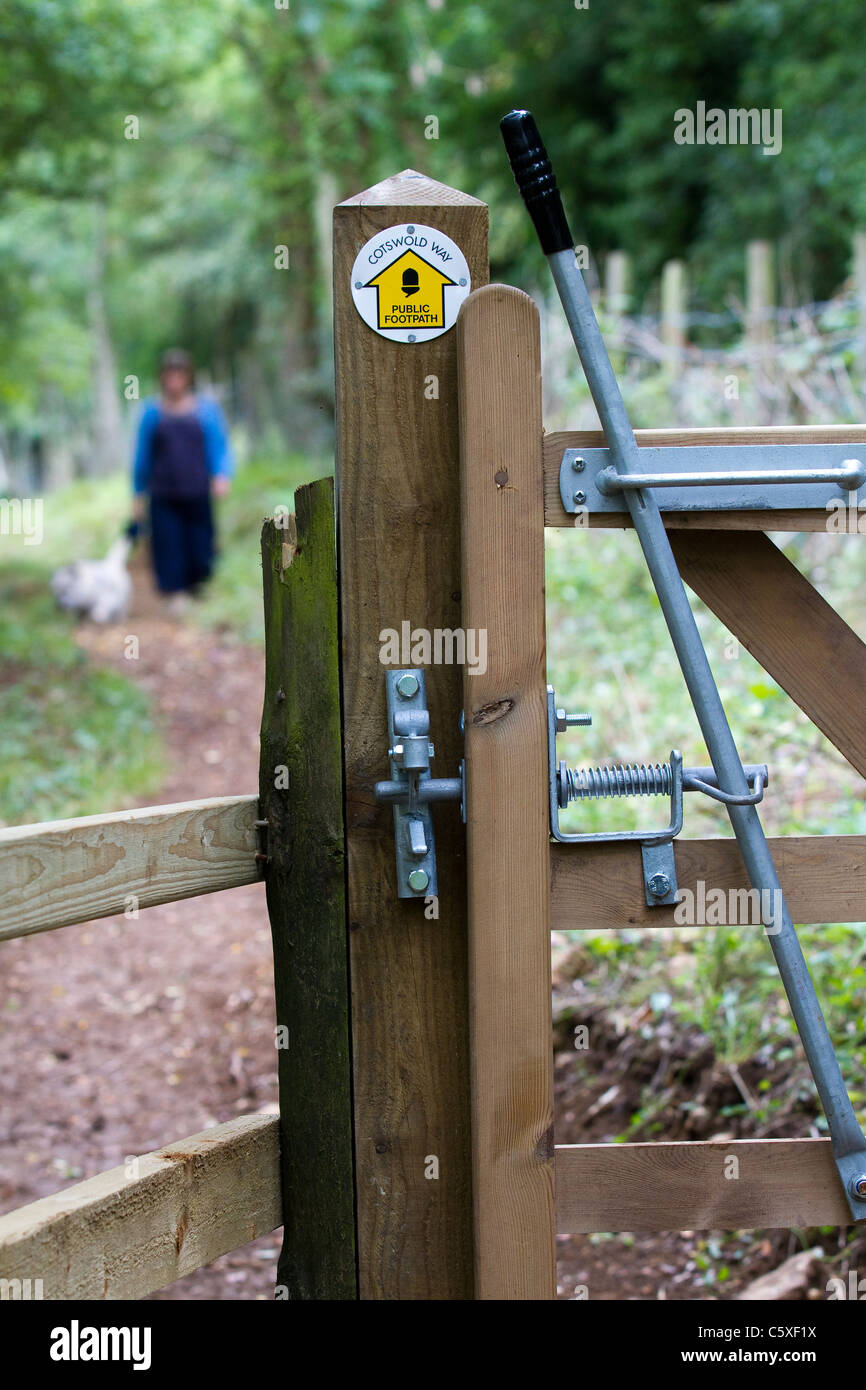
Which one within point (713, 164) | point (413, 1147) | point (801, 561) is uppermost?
point (713, 164)

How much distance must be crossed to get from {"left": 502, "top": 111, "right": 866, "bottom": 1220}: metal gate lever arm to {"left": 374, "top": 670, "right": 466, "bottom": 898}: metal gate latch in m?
0.34

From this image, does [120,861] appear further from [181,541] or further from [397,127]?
[397,127]

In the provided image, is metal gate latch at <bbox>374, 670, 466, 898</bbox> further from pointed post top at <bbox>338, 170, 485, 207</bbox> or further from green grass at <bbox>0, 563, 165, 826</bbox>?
green grass at <bbox>0, 563, 165, 826</bbox>

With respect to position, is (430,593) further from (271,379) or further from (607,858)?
(271,379)

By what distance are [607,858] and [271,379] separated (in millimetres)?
23148

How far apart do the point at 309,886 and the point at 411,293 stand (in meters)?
0.84

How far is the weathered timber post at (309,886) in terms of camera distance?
72.3 inches

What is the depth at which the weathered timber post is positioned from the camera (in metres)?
1.84

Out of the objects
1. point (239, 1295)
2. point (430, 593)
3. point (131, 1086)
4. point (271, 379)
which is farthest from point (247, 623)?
point (271, 379)

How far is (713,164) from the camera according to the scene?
1599cm

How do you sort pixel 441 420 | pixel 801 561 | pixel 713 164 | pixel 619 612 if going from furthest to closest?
pixel 713 164, pixel 619 612, pixel 801 561, pixel 441 420

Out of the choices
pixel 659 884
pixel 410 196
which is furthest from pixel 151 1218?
pixel 410 196

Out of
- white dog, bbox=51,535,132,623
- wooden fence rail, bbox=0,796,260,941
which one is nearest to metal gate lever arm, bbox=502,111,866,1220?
wooden fence rail, bbox=0,796,260,941

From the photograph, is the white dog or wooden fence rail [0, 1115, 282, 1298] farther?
the white dog
